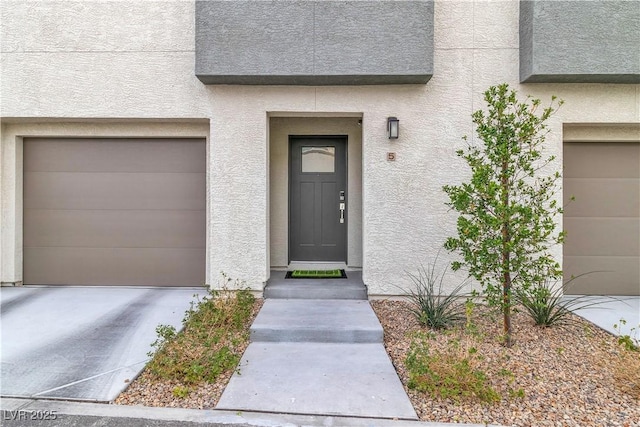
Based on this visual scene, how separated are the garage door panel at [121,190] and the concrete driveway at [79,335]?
55.0 inches

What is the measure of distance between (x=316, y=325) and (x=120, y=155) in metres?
4.41

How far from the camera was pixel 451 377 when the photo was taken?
288cm

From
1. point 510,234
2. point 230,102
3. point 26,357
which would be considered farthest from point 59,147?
point 510,234

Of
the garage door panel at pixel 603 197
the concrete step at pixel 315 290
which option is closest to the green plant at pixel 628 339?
the garage door panel at pixel 603 197

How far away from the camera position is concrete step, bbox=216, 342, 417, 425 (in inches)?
107

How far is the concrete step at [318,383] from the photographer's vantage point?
8.94ft

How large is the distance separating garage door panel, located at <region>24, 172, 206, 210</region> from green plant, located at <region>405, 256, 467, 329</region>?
387 centimetres

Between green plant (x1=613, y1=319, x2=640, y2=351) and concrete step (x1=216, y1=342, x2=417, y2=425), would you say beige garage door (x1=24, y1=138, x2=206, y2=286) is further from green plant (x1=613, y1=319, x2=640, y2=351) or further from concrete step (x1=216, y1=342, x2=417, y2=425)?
green plant (x1=613, y1=319, x2=640, y2=351)

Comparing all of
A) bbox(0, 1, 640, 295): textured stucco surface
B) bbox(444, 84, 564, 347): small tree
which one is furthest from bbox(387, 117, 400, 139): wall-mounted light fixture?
bbox(444, 84, 564, 347): small tree

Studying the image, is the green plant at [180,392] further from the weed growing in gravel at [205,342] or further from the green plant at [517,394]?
the green plant at [517,394]

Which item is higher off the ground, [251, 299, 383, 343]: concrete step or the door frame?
the door frame

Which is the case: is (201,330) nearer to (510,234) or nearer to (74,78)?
(510,234)

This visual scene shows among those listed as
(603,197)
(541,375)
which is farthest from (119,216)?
(603,197)

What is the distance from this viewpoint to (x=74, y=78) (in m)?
5.35
